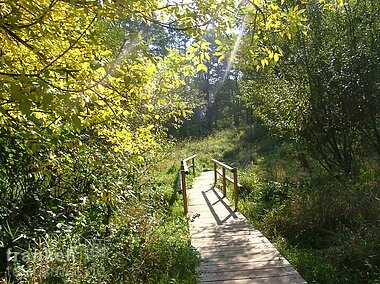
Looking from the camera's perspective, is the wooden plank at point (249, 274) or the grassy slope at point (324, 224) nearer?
the wooden plank at point (249, 274)

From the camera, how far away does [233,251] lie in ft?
15.6

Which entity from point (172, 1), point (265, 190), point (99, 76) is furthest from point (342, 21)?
point (99, 76)

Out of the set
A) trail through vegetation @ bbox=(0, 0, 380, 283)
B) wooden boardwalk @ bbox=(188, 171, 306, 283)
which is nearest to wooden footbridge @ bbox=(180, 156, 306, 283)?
wooden boardwalk @ bbox=(188, 171, 306, 283)

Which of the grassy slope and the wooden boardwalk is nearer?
the wooden boardwalk

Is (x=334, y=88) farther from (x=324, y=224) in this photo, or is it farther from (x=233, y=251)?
(x=233, y=251)

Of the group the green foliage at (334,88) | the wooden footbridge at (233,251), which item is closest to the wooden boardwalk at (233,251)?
the wooden footbridge at (233,251)

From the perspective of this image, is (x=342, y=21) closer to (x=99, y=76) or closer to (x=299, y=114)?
(x=299, y=114)

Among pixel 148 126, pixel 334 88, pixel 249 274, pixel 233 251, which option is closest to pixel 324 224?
pixel 233 251

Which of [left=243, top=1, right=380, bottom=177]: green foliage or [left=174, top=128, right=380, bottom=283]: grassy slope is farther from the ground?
[left=243, top=1, right=380, bottom=177]: green foliage

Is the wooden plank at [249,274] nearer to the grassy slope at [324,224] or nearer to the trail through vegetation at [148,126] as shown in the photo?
the trail through vegetation at [148,126]

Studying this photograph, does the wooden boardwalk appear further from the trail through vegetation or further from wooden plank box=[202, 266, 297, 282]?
the trail through vegetation

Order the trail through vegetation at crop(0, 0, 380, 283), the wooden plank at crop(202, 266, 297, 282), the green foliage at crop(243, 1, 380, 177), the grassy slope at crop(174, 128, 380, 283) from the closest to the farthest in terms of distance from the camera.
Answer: the trail through vegetation at crop(0, 0, 380, 283) < the wooden plank at crop(202, 266, 297, 282) < the grassy slope at crop(174, 128, 380, 283) < the green foliage at crop(243, 1, 380, 177)

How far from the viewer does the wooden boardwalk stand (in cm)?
387

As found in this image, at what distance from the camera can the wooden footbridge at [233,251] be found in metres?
3.87
